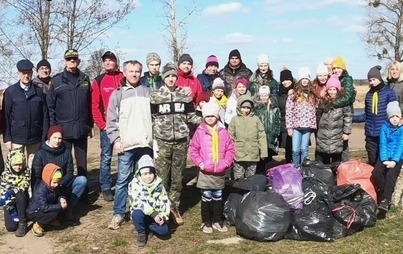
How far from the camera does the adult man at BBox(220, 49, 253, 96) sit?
24.5 ft

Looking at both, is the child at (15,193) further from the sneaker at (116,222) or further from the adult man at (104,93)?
the adult man at (104,93)

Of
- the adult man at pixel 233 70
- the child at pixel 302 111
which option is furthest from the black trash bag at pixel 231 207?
the adult man at pixel 233 70

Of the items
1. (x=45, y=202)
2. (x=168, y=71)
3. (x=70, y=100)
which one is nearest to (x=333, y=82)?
(x=168, y=71)

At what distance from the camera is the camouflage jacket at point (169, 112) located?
570 cm

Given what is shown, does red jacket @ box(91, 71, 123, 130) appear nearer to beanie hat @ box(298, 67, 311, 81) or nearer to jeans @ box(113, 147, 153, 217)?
jeans @ box(113, 147, 153, 217)

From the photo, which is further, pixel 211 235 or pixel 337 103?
pixel 337 103

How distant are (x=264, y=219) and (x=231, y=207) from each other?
25.1 inches

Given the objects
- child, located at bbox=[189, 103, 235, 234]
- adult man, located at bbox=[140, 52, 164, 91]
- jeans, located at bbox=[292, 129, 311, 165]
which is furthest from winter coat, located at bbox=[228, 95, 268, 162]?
adult man, located at bbox=[140, 52, 164, 91]

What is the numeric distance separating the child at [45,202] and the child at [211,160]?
1640 millimetres

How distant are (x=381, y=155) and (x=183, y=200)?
2.83 m

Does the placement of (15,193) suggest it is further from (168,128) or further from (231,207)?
(231,207)

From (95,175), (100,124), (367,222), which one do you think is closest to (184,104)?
(100,124)

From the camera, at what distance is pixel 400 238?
5.33 m

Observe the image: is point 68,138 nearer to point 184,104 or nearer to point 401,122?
point 184,104
